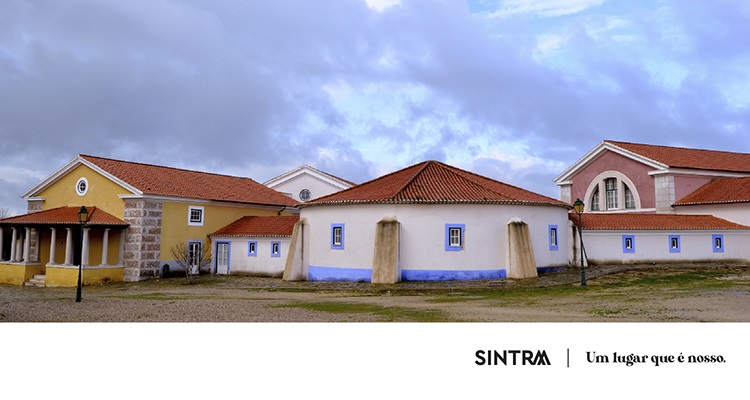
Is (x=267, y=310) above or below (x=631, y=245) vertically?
below

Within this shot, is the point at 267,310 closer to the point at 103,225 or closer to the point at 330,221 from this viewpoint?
the point at 330,221

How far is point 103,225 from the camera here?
1128 inches

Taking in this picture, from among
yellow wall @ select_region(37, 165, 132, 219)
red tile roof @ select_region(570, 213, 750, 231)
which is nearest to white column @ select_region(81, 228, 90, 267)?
yellow wall @ select_region(37, 165, 132, 219)

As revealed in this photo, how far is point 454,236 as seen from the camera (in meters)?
24.9

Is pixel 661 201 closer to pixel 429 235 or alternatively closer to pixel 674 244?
pixel 674 244

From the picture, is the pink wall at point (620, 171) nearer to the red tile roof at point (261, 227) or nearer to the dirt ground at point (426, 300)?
the dirt ground at point (426, 300)

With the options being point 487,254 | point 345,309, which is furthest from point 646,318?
point 487,254

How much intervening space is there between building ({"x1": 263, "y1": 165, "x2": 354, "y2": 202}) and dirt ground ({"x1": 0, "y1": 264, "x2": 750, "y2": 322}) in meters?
20.0

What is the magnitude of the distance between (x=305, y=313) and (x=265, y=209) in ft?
71.0

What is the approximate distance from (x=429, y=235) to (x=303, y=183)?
24.9 meters

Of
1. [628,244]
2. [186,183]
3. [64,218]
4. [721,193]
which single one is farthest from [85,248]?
[721,193]

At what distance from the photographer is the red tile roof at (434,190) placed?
25.1 m

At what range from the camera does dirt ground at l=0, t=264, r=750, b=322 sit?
47.9 ft

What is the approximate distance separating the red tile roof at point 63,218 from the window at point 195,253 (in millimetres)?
3881
